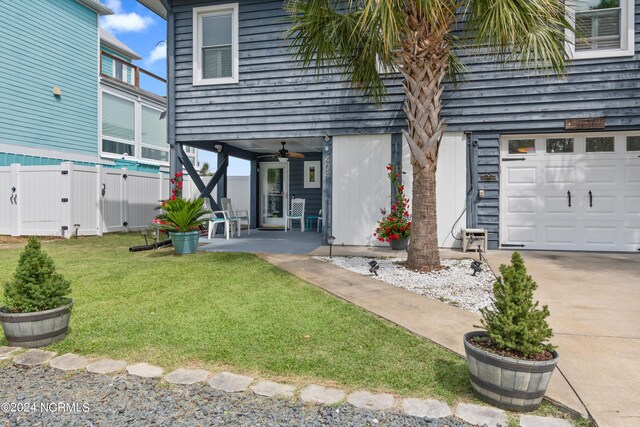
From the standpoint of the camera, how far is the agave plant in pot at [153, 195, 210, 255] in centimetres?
629

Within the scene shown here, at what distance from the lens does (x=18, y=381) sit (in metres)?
2.29

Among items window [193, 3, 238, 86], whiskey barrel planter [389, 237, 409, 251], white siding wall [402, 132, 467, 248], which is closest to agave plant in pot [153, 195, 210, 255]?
window [193, 3, 238, 86]

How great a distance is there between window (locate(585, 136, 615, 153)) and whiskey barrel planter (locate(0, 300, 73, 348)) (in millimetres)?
7757

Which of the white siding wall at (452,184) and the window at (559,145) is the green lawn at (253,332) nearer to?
the white siding wall at (452,184)

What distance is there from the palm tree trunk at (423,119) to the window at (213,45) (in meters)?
4.10

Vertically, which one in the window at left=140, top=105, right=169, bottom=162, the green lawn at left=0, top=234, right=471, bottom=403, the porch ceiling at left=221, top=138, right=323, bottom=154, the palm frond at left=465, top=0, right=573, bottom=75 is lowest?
the green lawn at left=0, top=234, right=471, bottom=403

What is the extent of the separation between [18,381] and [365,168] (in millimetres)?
5877

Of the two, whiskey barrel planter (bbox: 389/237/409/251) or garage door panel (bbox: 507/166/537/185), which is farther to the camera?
garage door panel (bbox: 507/166/537/185)

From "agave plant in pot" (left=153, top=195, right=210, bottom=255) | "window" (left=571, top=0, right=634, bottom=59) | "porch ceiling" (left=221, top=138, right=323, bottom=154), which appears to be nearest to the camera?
"window" (left=571, top=0, right=634, bottom=59)

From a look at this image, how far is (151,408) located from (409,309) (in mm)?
2213

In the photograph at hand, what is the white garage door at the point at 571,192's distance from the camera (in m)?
6.44

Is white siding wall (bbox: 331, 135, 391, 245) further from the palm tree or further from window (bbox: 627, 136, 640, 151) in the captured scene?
window (bbox: 627, 136, 640, 151)

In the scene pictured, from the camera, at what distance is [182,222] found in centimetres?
631

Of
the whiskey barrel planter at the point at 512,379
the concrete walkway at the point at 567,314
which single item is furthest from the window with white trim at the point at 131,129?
the whiskey barrel planter at the point at 512,379
